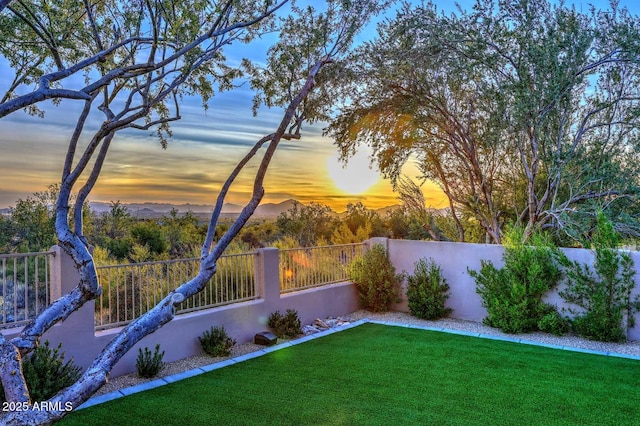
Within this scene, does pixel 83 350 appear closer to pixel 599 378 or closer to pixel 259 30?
pixel 259 30

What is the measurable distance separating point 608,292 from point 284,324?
5.06 metres

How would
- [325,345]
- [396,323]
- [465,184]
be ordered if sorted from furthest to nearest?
[465,184], [396,323], [325,345]

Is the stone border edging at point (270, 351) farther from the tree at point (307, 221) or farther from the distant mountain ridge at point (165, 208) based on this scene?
the tree at point (307, 221)

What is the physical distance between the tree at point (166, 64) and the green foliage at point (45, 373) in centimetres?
140

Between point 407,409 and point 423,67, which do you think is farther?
point 423,67

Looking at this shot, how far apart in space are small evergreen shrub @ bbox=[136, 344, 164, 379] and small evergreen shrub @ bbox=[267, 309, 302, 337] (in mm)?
2165

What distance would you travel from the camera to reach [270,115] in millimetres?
7703

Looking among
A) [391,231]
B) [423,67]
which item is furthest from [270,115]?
[391,231]

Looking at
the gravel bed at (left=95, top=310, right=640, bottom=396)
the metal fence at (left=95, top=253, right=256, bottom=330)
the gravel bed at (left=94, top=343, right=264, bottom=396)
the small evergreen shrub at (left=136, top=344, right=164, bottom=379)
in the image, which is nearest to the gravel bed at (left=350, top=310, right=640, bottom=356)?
the gravel bed at (left=95, top=310, right=640, bottom=396)

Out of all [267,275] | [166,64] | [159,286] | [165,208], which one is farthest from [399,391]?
[165,208]

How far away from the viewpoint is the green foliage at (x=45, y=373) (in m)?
4.57

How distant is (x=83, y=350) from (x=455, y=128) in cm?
812

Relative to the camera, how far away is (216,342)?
6.52 metres

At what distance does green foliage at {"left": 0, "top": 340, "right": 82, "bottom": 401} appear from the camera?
4.57 m
